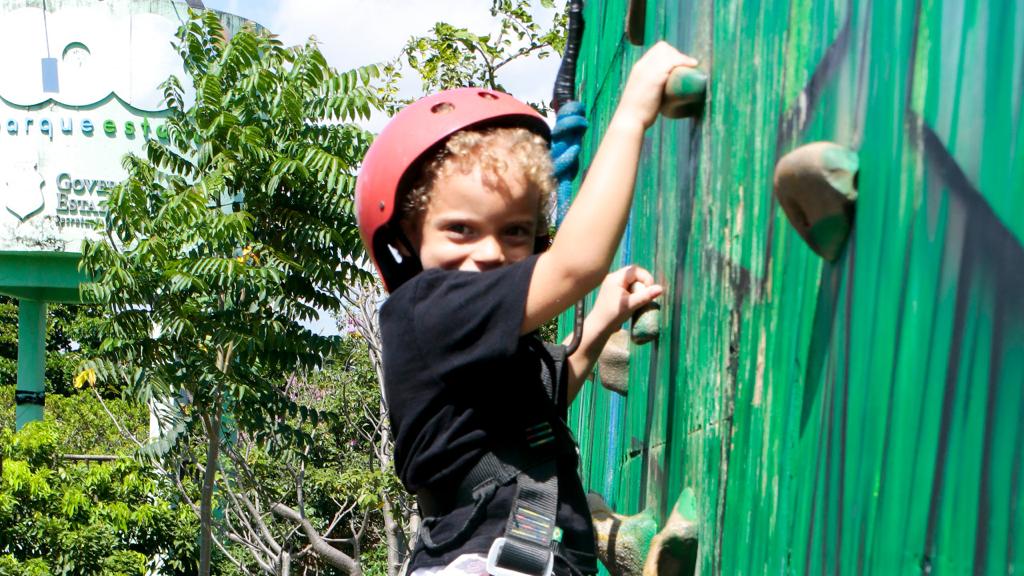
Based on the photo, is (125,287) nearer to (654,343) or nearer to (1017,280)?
(654,343)

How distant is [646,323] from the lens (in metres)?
2.46

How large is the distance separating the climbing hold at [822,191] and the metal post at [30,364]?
862 inches

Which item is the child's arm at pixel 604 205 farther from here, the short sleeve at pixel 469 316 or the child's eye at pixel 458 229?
the child's eye at pixel 458 229

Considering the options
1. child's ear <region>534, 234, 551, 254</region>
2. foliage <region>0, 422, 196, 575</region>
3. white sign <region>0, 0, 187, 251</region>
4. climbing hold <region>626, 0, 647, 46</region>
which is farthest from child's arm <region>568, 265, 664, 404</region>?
white sign <region>0, 0, 187, 251</region>

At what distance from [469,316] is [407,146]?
0.44 m

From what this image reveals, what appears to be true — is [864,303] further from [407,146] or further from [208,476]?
[208,476]

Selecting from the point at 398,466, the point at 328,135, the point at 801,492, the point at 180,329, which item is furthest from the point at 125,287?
the point at 801,492

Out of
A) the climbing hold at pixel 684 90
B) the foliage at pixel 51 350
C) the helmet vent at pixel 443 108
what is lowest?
the climbing hold at pixel 684 90

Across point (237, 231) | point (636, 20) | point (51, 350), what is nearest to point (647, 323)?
point (636, 20)

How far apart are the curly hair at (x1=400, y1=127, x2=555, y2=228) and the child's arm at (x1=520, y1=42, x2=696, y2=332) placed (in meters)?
0.27

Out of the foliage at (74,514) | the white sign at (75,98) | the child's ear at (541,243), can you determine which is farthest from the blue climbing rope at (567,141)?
the white sign at (75,98)

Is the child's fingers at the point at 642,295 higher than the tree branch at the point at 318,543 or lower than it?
higher

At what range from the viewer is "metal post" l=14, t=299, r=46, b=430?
21.5m

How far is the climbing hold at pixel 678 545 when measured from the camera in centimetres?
200
